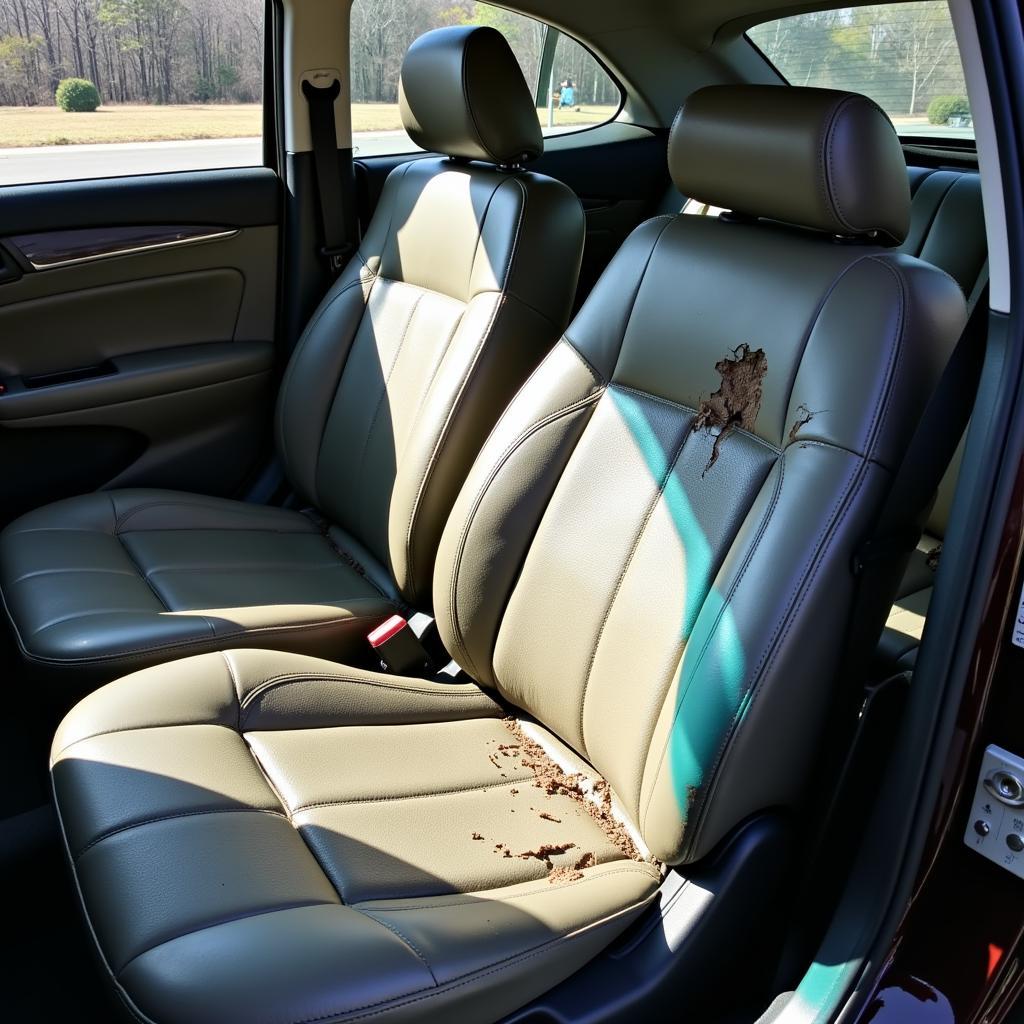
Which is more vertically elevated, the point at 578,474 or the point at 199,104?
the point at 199,104

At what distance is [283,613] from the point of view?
1834 mm

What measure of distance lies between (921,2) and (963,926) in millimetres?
2019

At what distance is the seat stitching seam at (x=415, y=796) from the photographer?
1.35 metres

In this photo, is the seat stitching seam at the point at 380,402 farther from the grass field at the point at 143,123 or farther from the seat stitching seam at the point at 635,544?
the seat stitching seam at the point at 635,544

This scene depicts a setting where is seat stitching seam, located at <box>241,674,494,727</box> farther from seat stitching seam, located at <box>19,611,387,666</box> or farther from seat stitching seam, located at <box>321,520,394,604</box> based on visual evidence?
seat stitching seam, located at <box>321,520,394,604</box>

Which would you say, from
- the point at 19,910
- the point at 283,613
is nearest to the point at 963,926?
the point at 283,613

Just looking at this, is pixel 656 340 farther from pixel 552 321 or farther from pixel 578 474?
pixel 552 321

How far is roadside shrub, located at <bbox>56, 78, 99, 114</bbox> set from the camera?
90.0 inches

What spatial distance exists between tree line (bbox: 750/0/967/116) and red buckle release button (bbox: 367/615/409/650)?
1.56m

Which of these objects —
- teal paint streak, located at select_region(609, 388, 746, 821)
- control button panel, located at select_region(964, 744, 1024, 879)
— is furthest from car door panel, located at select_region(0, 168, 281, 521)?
control button panel, located at select_region(964, 744, 1024, 879)

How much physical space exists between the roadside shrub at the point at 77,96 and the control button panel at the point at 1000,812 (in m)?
2.13

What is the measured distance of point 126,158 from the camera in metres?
2.38


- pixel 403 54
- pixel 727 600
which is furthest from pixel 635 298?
pixel 403 54

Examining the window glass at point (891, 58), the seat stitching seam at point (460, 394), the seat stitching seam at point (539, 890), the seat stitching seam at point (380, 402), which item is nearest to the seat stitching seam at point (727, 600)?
the seat stitching seam at point (539, 890)
